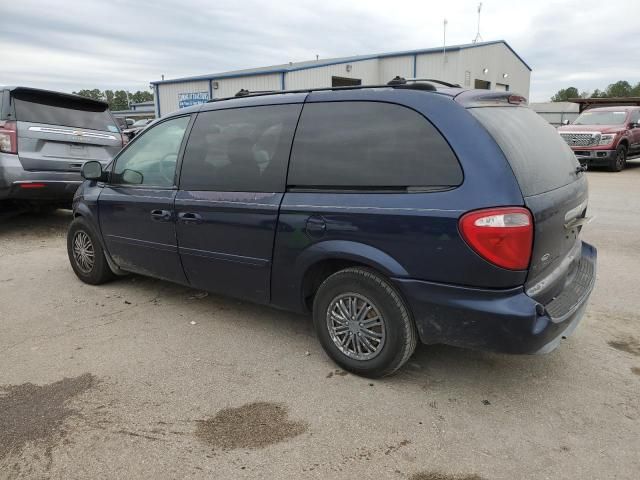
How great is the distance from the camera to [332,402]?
9.70ft

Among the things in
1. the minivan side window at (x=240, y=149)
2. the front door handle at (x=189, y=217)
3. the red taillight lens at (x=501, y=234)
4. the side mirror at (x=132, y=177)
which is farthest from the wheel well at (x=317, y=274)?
the side mirror at (x=132, y=177)

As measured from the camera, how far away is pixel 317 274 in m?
3.36

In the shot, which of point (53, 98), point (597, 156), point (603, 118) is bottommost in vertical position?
point (597, 156)

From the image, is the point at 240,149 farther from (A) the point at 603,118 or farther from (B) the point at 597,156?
(A) the point at 603,118

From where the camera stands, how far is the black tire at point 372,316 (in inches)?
116

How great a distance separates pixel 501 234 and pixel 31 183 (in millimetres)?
6391

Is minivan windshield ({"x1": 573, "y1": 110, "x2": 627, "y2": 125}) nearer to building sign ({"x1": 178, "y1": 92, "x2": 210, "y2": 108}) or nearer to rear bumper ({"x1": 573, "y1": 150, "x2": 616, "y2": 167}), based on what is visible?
rear bumper ({"x1": 573, "y1": 150, "x2": 616, "y2": 167})

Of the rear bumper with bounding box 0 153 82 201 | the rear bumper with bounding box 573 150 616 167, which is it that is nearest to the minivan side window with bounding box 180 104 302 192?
the rear bumper with bounding box 0 153 82 201

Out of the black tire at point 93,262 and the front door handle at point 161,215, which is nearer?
the front door handle at point 161,215

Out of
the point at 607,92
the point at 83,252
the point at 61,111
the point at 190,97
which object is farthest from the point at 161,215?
the point at 607,92

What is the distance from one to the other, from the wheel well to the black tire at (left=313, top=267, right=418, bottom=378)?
0.27 feet

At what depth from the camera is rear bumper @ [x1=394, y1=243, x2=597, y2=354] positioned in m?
2.61

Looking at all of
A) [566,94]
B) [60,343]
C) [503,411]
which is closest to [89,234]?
[60,343]

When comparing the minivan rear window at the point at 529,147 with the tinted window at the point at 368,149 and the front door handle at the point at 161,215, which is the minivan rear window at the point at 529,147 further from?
the front door handle at the point at 161,215
